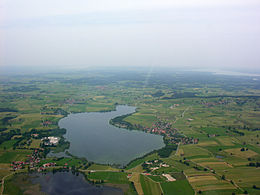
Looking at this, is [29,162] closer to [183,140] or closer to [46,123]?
[46,123]

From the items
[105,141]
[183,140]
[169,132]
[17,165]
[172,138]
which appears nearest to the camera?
[17,165]

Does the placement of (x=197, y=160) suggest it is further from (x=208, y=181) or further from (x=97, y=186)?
(x=97, y=186)

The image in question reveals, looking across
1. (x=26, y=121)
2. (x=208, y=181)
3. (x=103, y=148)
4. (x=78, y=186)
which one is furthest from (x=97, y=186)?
(x=26, y=121)

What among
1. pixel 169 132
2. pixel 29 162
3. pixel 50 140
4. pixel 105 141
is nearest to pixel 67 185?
pixel 29 162

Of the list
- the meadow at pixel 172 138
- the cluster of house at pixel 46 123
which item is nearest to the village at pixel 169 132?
the meadow at pixel 172 138

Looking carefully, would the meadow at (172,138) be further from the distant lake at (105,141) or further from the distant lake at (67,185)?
the distant lake at (105,141)

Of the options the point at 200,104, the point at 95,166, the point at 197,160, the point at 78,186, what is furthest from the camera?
the point at 200,104
